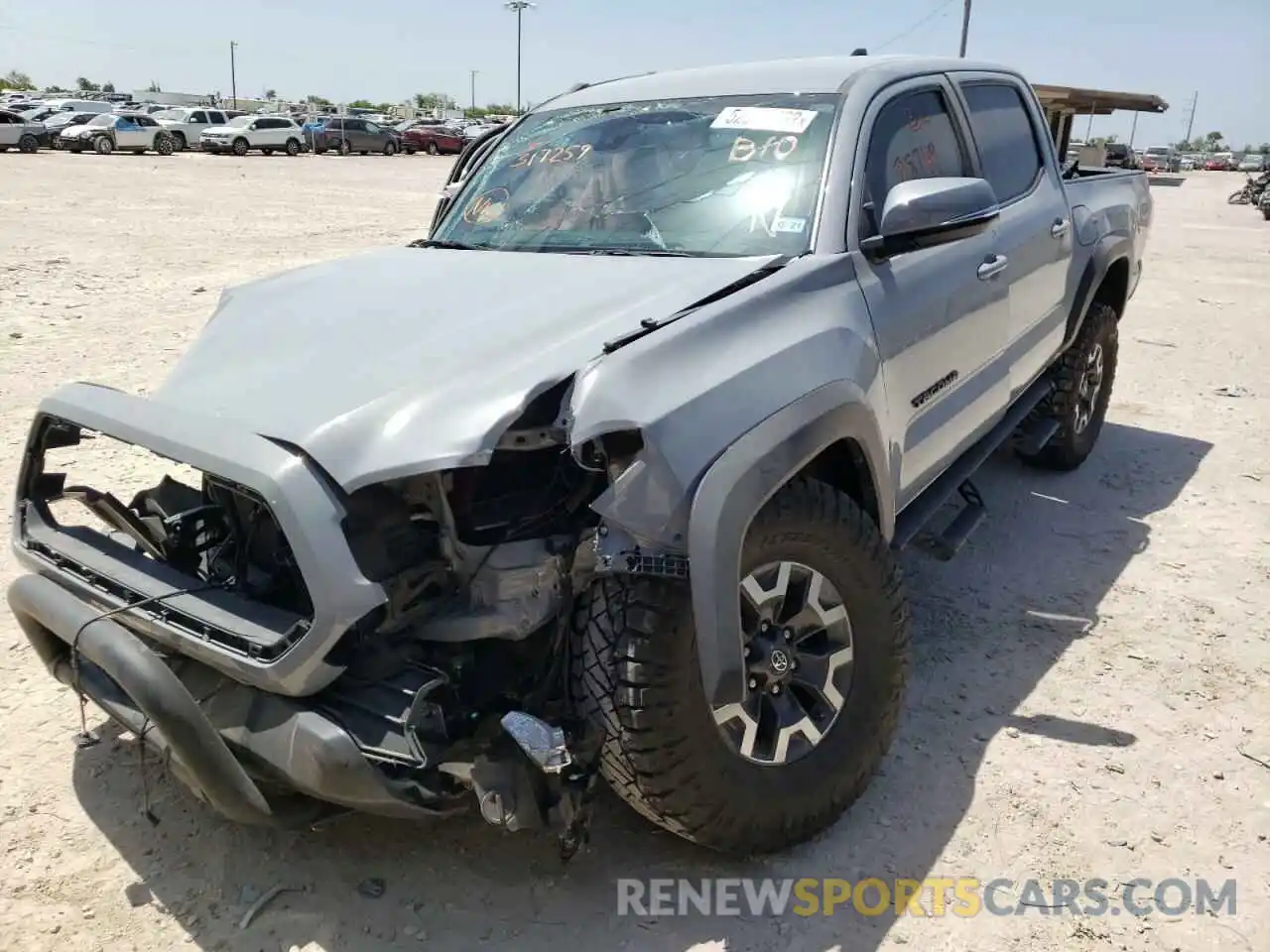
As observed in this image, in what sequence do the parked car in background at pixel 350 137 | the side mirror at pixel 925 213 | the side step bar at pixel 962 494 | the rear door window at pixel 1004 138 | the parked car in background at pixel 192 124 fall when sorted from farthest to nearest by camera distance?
the parked car in background at pixel 350 137
the parked car in background at pixel 192 124
the rear door window at pixel 1004 138
the side step bar at pixel 962 494
the side mirror at pixel 925 213

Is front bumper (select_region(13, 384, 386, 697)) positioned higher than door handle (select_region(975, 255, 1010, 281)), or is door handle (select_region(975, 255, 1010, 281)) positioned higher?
door handle (select_region(975, 255, 1010, 281))

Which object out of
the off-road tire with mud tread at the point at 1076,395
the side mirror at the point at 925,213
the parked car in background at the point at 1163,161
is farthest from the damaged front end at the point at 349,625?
the parked car in background at the point at 1163,161

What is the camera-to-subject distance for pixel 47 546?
2699mm

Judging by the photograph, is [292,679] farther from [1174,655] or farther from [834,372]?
[1174,655]

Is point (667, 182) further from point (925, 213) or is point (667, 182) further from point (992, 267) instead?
point (992, 267)

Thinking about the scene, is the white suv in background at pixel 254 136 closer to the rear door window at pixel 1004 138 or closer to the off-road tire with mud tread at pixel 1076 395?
the off-road tire with mud tread at pixel 1076 395

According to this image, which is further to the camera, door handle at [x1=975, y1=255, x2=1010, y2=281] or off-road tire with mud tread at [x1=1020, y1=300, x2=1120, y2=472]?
off-road tire with mud tread at [x1=1020, y1=300, x2=1120, y2=472]

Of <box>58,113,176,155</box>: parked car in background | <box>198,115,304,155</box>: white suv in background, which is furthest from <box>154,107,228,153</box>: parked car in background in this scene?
<box>58,113,176,155</box>: parked car in background

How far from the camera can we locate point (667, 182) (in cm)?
334

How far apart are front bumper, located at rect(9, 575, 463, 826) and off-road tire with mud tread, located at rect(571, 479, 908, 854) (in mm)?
417

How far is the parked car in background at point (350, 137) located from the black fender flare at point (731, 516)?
43.5 m

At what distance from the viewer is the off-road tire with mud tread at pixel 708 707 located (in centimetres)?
228

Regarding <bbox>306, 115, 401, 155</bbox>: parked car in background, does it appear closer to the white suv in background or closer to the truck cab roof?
the white suv in background

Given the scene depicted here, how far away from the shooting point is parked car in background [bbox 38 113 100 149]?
3391 centimetres
